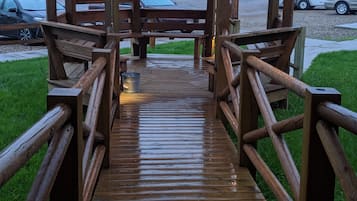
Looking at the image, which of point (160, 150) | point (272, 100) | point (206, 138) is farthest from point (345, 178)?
point (272, 100)

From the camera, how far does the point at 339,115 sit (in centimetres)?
251

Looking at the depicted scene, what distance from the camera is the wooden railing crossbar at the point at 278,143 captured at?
131 inches

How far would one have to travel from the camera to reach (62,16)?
759 centimetres

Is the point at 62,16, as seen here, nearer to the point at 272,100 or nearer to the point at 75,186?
the point at 272,100

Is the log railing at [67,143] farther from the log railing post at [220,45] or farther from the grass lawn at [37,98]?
the log railing post at [220,45]

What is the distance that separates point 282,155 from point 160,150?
1667 mm

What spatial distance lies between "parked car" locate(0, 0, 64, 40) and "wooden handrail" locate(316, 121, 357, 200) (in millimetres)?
12568

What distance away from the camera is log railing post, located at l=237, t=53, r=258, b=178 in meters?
4.62

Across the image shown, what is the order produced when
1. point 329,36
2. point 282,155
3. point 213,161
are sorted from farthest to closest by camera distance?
point 329,36, point 213,161, point 282,155

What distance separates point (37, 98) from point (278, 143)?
5122 mm

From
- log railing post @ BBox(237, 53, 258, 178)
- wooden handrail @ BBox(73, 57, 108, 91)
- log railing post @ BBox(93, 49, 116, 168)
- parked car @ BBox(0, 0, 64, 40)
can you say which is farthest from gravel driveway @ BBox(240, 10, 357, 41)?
wooden handrail @ BBox(73, 57, 108, 91)

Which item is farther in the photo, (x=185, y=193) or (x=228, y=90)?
(x=228, y=90)

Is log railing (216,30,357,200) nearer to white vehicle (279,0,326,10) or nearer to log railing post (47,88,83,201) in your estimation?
log railing post (47,88,83,201)

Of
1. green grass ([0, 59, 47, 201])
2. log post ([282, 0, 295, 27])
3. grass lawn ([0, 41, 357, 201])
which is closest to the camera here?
green grass ([0, 59, 47, 201])
